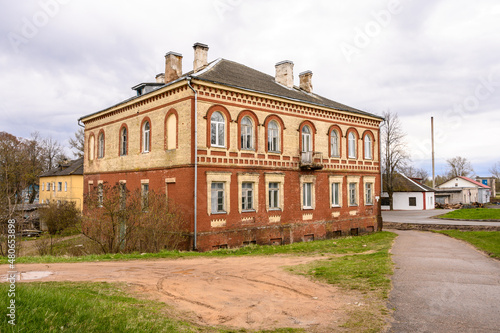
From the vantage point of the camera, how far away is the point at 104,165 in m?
24.7

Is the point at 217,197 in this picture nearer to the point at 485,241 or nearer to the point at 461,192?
the point at 485,241

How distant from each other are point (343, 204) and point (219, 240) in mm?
10922

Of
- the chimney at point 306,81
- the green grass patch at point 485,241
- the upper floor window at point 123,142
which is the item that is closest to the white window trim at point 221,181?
the upper floor window at point 123,142

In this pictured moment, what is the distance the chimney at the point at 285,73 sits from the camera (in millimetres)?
25370

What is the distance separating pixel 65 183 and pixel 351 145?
35.6m

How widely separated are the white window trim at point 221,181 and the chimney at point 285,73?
31.9 feet

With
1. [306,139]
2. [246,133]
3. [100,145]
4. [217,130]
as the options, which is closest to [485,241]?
[306,139]

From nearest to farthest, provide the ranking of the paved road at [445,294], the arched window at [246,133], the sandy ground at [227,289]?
the paved road at [445,294] < the sandy ground at [227,289] < the arched window at [246,133]

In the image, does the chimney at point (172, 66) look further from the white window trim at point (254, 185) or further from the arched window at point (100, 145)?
the arched window at point (100, 145)

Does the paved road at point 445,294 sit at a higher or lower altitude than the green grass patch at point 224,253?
higher

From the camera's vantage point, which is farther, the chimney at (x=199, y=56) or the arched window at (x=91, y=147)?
the arched window at (x=91, y=147)

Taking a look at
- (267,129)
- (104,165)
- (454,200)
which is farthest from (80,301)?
(454,200)

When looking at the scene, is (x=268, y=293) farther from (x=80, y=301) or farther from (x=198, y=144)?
(x=198, y=144)

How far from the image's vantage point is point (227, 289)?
30.2ft
